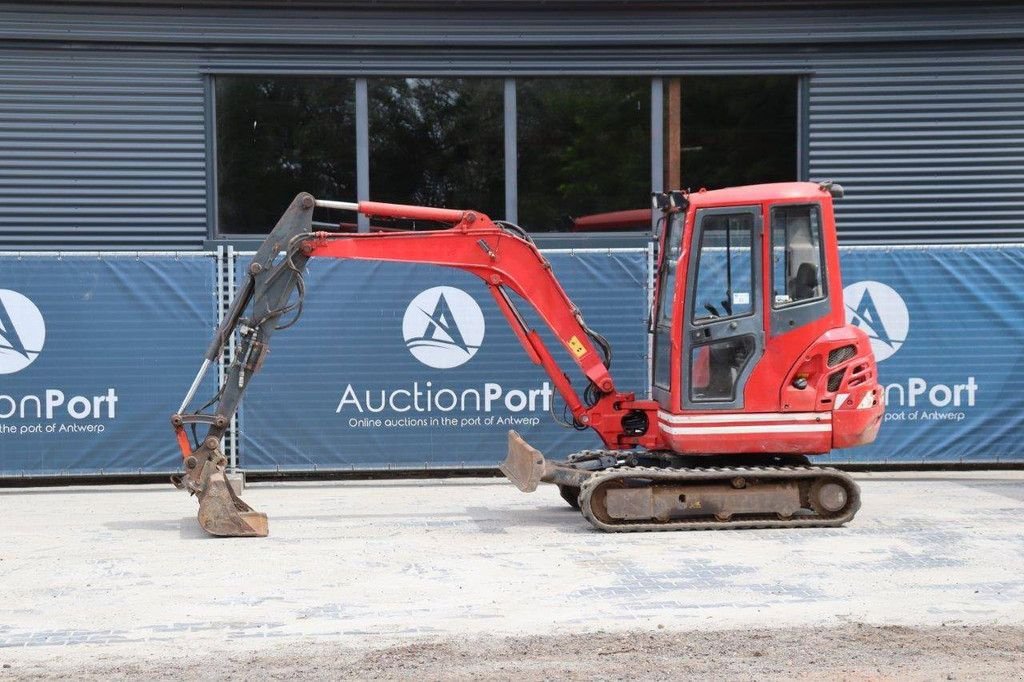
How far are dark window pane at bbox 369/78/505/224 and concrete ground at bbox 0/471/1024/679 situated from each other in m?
4.75

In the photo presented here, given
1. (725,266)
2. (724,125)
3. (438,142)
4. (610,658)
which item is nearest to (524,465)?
(725,266)

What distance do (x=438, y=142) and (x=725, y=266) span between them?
5979 mm

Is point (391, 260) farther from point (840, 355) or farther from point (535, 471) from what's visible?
point (840, 355)

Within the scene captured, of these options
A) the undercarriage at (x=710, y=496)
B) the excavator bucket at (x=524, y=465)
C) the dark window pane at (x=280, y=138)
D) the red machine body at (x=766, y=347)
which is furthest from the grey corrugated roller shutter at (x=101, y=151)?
Answer: the undercarriage at (x=710, y=496)

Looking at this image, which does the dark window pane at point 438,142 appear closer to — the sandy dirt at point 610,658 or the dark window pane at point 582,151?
the dark window pane at point 582,151

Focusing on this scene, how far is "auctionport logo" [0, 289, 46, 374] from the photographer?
523 inches

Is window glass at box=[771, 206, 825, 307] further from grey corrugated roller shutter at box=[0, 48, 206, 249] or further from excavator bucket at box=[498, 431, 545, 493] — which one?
grey corrugated roller shutter at box=[0, 48, 206, 249]

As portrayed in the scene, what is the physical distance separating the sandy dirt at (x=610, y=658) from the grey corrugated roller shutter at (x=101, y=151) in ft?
29.6

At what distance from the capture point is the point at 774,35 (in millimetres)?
15797

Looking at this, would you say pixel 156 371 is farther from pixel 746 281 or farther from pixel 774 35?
pixel 774 35

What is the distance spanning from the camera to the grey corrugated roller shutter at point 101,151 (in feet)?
49.7

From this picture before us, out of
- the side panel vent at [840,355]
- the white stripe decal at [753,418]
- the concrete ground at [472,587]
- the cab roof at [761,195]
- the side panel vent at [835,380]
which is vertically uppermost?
the cab roof at [761,195]

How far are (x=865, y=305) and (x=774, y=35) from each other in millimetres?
3871

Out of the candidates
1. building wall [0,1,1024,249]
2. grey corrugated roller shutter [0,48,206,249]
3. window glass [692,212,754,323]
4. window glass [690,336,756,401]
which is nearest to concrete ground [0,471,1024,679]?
window glass [690,336,756,401]
